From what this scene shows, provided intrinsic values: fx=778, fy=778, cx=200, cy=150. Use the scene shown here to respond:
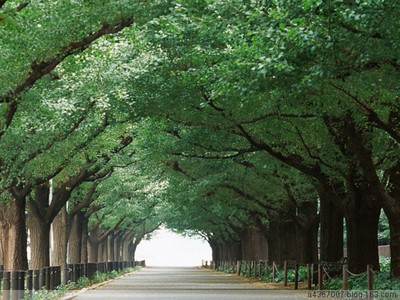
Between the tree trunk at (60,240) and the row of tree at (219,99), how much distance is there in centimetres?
607

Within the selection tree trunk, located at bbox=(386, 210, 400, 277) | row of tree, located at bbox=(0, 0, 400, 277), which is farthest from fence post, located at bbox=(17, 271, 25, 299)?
tree trunk, located at bbox=(386, 210, 400, 277)

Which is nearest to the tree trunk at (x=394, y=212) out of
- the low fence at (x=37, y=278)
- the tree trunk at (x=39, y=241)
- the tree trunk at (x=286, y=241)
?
the low fence at (x=37, y=278)

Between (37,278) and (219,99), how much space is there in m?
7.77

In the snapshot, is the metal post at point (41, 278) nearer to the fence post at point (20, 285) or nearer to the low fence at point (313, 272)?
the fence post at point (20, 285)

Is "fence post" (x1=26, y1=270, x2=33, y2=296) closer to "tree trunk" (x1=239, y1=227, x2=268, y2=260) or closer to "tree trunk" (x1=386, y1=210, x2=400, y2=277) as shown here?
"tree trunk" (x1=386, y1=210, x2=400, y2=277)

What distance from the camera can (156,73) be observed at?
849 inches

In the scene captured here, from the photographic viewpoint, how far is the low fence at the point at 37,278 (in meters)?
Result: 18.5

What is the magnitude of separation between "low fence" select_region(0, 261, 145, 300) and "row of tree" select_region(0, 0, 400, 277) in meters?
2.03

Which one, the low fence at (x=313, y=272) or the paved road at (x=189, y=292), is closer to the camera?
the low fence at (x=313, y=272)

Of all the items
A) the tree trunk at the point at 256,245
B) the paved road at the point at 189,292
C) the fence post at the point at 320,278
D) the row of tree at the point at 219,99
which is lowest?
the paved road at the point at 189,292

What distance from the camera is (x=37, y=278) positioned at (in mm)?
23141

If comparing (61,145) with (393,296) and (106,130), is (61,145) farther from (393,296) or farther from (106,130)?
(393,296)

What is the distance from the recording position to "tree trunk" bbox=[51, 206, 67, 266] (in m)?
38.8

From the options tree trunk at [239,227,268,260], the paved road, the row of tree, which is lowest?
the paved road
